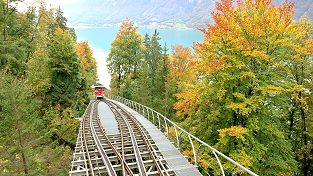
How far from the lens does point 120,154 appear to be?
14680 millimetres

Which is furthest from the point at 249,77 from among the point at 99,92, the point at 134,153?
the point at 99,92

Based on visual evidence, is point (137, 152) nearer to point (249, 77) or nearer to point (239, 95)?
point (239, 95)

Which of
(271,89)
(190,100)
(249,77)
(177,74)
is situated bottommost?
(190,100)

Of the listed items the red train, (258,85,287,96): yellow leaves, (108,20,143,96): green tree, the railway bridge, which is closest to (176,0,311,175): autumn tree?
(258,85,287,96): yellow leaves

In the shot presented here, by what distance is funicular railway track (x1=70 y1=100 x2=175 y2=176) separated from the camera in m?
12.4

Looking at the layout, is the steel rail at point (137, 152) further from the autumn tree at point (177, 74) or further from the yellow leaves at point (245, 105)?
the autumn tree at point (177, 74)

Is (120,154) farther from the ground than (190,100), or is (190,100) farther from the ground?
(190,100)

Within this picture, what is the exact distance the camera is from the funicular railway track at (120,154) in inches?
486

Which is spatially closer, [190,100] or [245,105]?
[245,105]

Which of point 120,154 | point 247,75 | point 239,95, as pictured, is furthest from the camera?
point 247,75

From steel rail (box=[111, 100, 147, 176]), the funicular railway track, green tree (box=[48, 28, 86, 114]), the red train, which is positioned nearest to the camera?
steel rail (box=[111, 100, 147, 176])

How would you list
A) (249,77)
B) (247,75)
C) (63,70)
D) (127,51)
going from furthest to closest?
1. (127,51)
2. (63,70)
3. (249,77)
4. (247,75)

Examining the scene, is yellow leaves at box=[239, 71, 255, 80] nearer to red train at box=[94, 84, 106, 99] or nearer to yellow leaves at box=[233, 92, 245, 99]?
yellow leaves at box=[233, 92, 245, 99]

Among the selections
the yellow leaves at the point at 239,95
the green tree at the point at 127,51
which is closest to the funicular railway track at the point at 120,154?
the yellow leaves at the point at 239,95
